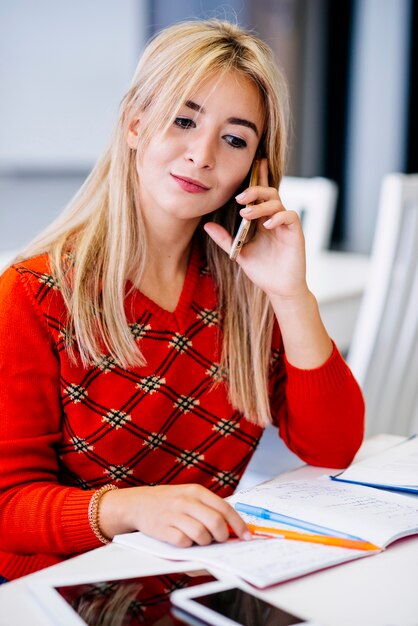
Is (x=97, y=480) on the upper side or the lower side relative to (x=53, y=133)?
lower

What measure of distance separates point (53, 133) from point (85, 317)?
230cm

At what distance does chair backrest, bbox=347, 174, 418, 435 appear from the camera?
5.58 feet

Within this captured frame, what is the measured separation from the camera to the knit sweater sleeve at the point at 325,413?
1.20 m

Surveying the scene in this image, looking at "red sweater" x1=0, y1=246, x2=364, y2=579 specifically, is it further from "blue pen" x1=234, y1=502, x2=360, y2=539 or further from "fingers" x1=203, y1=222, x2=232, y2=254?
"blue pen" x1=234, y1=502, x2=360, y2=539

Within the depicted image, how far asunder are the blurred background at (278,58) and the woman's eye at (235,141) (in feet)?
5.92

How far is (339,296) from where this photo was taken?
2.04 metres

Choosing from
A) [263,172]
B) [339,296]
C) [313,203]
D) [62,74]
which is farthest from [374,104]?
[263,172]

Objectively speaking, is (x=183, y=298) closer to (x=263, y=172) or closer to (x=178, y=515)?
(x=263, y=172)

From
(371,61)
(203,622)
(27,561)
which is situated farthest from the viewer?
(371,61)

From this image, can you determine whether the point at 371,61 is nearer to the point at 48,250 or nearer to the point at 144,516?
the point at 48,250

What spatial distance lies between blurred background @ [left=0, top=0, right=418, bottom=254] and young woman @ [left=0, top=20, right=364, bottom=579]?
69.7 inches

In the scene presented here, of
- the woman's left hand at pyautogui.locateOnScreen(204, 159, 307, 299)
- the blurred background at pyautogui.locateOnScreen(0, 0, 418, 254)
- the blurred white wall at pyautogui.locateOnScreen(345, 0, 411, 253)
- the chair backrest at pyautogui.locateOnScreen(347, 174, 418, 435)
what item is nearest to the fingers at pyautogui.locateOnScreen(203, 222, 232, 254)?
the woman's left hand at pyautogui.locateOnScreen(204, 159, 307, 299)

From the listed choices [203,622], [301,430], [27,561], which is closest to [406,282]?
[301,430]

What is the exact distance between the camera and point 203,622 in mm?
665
